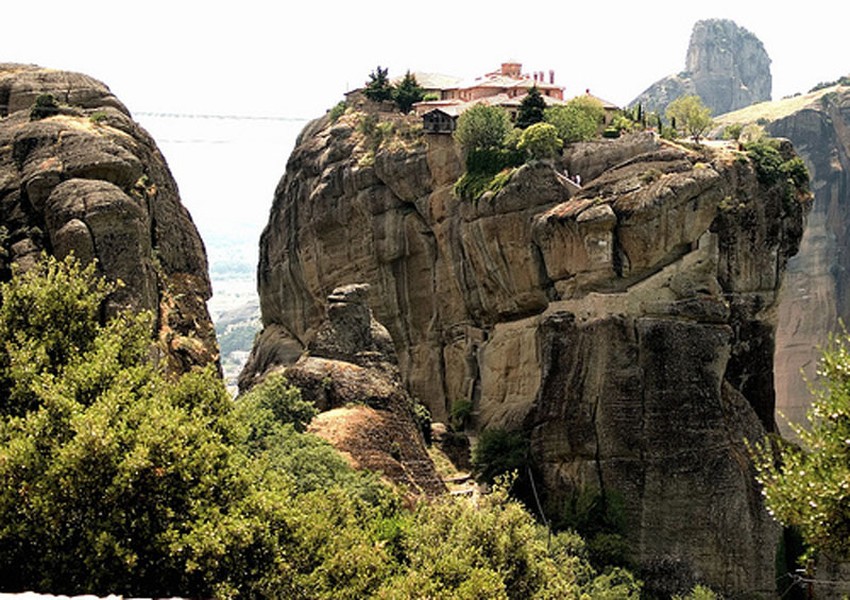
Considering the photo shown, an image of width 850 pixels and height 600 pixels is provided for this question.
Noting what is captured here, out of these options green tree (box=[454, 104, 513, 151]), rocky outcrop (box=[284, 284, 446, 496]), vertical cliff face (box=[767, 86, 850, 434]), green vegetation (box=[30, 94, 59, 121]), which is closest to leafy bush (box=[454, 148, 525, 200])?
green tree (box=[454, 104, 513, 151])

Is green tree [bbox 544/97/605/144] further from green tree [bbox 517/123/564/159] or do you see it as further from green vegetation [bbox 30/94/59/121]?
green vegetation [bbox 30/94/59/121]

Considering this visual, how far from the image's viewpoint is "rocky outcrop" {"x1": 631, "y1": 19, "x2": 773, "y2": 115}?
557 ft

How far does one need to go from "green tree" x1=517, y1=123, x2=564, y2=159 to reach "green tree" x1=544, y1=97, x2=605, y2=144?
68 centimetres

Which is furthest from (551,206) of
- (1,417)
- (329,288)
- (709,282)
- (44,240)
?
(1,417)

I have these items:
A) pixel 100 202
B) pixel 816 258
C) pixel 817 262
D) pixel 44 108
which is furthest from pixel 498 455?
pixel 816 258

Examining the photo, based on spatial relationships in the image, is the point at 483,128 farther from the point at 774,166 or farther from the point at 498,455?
the point at 498,455

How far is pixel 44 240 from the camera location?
32.2 meters

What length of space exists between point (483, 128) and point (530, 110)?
10.8 feet

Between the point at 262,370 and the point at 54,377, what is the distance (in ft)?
134

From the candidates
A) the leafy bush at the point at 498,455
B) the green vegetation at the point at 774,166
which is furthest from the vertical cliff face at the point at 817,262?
the leafy bush at the point at 498,455

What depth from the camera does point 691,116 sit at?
216 feet

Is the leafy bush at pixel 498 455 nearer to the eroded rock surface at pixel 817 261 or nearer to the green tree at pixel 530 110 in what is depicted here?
the green tree at pixel 530 110

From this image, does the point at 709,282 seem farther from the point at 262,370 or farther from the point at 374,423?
the point at 262,370

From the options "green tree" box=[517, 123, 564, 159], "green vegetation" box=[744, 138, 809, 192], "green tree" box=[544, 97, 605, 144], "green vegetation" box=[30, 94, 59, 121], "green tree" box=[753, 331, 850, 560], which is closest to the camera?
"green tree" box=[753, 331, 850, 560]
